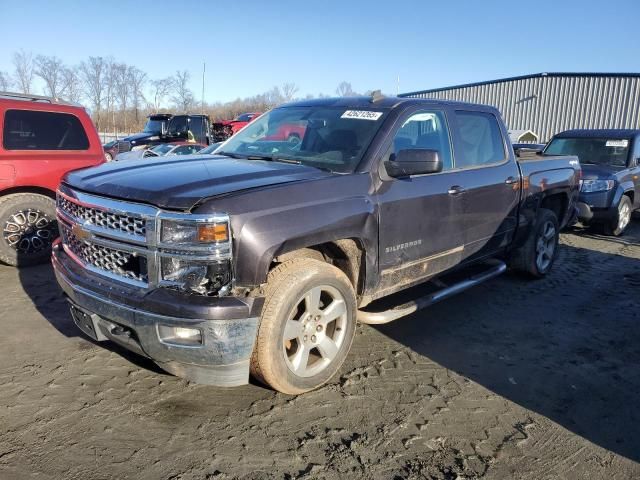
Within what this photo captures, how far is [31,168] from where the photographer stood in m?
5.88

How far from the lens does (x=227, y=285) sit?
276cm

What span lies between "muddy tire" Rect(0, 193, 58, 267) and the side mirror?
171 inches

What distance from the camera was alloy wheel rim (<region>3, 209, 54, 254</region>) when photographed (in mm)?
5809

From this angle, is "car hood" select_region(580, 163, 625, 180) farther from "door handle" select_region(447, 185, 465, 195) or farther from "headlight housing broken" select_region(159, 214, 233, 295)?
"headlight housing broken" select_region(159, 214, 233, 295)

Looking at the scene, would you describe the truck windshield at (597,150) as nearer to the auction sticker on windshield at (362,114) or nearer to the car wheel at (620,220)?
the car wheel at (620,220)

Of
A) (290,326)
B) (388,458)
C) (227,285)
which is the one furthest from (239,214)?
(388,458)

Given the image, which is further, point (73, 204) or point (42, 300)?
point (42, 300)

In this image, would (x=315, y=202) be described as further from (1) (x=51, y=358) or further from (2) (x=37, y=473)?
(1) (x=51, y=358)

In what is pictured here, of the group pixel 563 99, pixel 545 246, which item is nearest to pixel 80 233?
pixel 545 246

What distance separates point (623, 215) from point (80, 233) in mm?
9010

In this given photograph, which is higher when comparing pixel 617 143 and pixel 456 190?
pixel 617 143

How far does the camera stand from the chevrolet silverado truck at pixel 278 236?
2734 mm

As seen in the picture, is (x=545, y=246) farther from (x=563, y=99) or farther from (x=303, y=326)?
(x=563, y=99)

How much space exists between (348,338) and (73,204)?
198 cm
